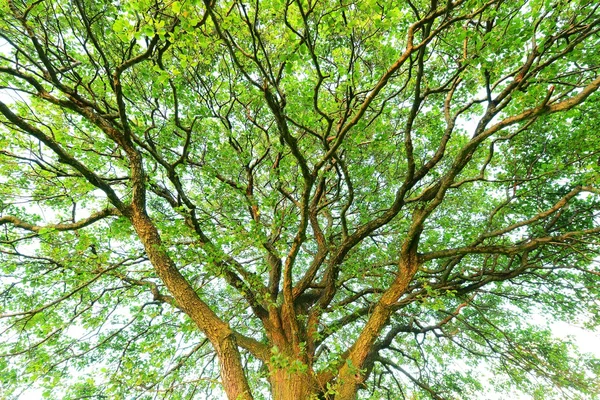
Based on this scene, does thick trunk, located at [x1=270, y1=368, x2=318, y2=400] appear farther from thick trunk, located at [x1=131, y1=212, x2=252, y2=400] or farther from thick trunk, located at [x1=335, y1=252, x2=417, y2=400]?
thick trunk, located at [x1=131, y1=212, x2=252, y2=400]

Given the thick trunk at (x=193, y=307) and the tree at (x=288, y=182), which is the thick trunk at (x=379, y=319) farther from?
the thick trunk at (x=193, y=307)

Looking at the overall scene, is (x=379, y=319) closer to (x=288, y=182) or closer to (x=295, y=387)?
(x=295, y=387)

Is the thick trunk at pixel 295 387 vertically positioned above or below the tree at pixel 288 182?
below

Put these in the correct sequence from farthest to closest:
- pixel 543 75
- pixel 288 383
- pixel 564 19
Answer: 1. pixel 288 383
2. pixel 564 19
3. pixel 543 75

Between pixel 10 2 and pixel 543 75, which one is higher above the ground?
pixel 10 2

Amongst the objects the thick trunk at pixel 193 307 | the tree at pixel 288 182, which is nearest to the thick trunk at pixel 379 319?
Result: the tree at pixel 288 182

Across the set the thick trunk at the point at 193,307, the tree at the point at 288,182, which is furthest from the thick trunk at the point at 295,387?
the thick trunk at the point at 193,307

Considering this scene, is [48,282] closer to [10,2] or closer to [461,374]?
[10,2]

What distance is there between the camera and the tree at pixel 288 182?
373 centimetres

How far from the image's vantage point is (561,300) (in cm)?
578

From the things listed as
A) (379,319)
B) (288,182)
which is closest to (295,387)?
(379,319)

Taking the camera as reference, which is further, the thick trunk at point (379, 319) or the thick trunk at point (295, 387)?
the thick trunk at point (379, 319)

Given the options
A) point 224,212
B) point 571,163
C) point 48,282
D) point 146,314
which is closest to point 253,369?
point 146,314

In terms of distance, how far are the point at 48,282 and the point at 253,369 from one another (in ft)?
16.3
